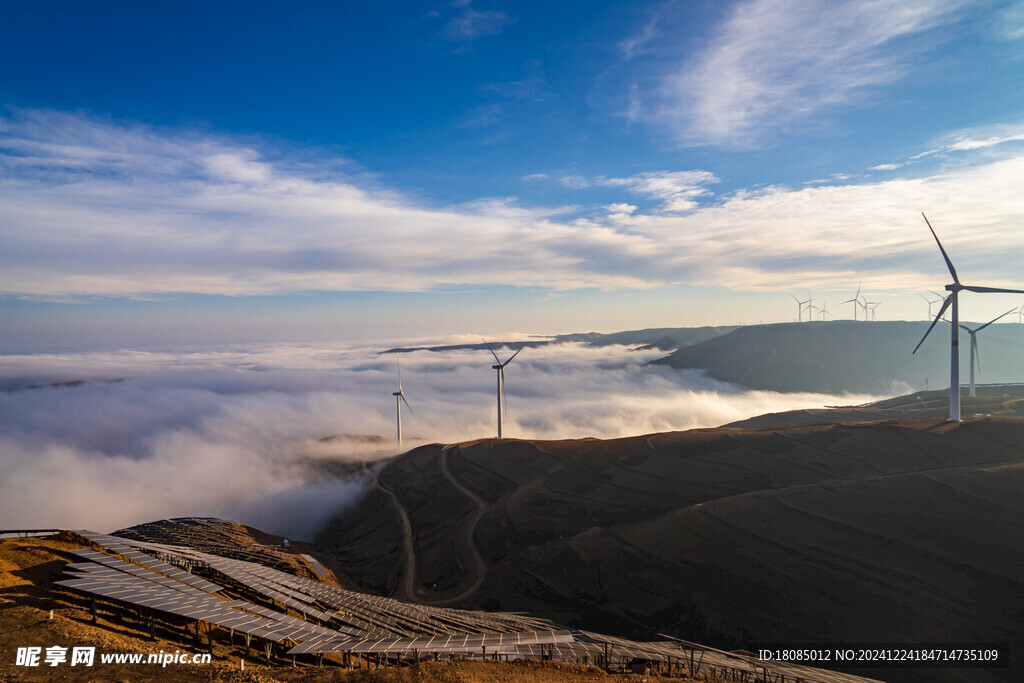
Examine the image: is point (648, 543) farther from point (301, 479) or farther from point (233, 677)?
point (301, 479)

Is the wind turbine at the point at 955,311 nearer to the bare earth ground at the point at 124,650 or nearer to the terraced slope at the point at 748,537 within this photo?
the terraced slope at the point at 748,537

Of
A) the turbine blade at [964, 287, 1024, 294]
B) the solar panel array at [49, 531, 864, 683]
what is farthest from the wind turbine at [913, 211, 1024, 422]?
the solar panel array at [49, 531, 864, 683]

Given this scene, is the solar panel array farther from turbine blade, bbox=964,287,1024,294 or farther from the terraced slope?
turbine blade, bbox=964,287,1024,294

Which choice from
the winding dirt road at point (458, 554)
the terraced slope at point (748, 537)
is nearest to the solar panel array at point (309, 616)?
the terraced slope at point (748, 537)

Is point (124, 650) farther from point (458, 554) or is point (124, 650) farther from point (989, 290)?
point (989, 290)

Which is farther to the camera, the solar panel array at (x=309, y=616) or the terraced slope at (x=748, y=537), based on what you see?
the terraced slope at (x=748, y=537)

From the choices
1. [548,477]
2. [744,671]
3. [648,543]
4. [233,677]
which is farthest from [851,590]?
[233,677]

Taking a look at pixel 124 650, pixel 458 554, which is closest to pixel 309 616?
pixel 124 650
